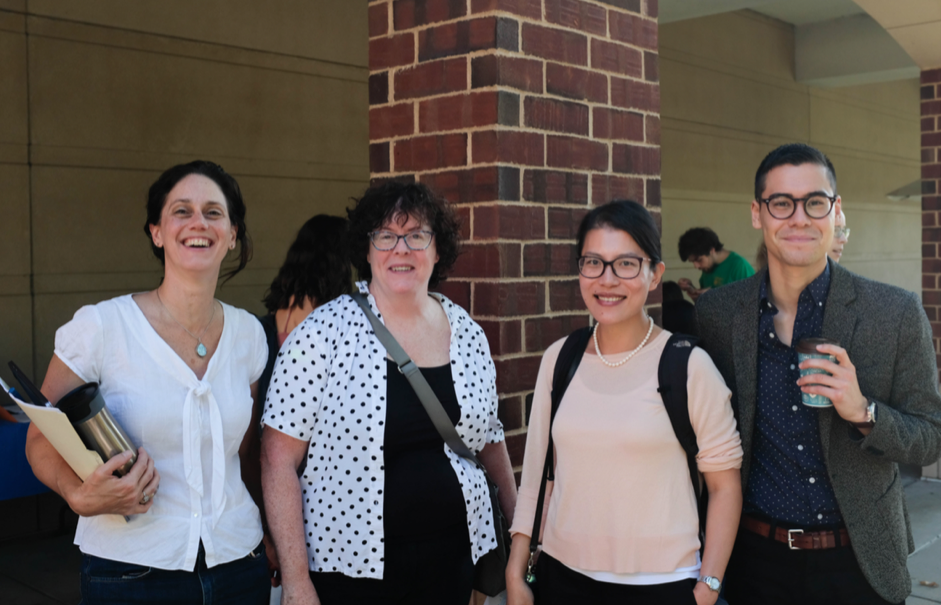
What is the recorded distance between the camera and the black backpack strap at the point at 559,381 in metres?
2.54

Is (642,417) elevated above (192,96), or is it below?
below

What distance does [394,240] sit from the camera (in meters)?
2.57

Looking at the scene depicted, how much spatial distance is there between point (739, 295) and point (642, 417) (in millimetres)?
538

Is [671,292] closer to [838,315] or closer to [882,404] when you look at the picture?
[838,315]

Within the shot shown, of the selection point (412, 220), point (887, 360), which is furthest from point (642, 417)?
point (412, 220)

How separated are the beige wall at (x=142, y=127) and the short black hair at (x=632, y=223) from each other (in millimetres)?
5173

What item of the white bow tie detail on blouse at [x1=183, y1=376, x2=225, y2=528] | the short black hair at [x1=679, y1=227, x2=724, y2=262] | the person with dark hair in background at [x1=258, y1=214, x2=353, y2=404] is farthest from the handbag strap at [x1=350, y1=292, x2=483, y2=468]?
the short black hair at [x1=679, y1=227, x2=724, y2=262]

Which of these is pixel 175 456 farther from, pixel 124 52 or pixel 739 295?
pixel 124 52

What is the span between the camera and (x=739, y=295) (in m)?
2.62

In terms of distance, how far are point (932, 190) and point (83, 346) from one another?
8556 mm

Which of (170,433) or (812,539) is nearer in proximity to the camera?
(170,433)

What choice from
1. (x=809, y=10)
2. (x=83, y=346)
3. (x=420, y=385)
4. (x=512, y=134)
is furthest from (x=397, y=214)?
(x=809, y=10)

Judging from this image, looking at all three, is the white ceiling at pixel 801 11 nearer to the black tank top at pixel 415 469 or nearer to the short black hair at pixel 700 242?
the short black hair at pixel 700 242

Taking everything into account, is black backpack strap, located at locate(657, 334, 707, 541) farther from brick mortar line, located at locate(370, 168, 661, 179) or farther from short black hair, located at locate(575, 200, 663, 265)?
brick mortar line, located at locate(370, 168, 661, 179)
